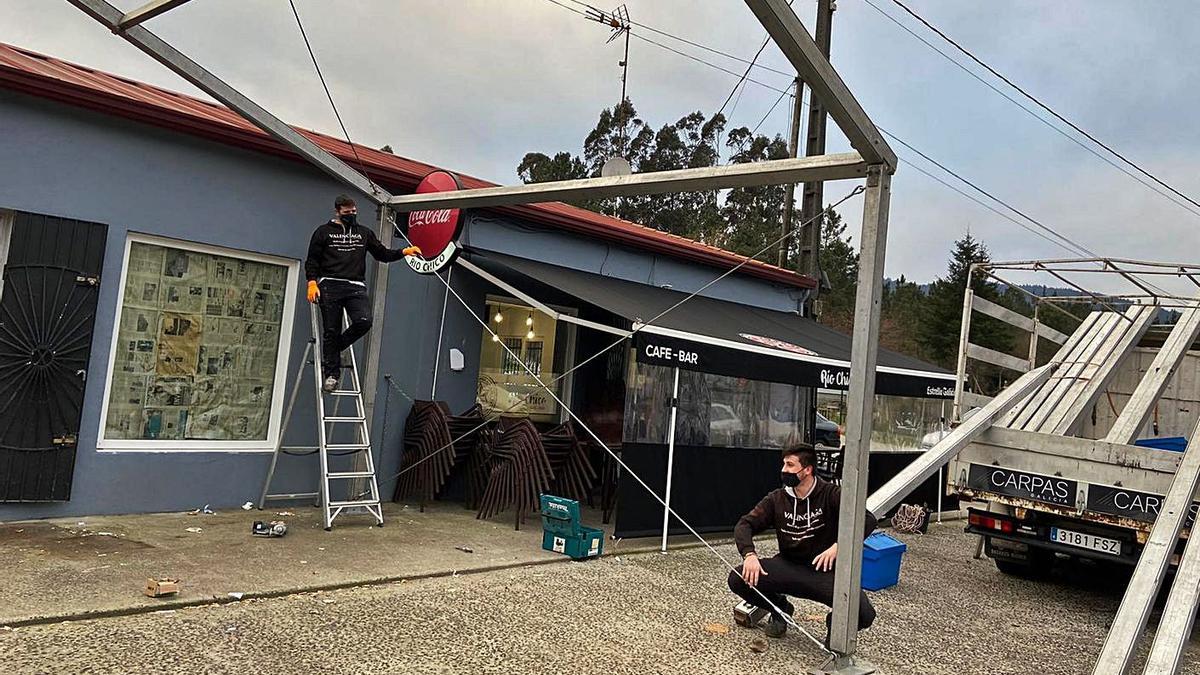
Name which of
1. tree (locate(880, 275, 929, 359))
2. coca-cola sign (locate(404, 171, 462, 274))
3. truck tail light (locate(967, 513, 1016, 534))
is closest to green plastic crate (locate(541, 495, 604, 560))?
coca-cola sign (locate(404, 171, 462, 274))

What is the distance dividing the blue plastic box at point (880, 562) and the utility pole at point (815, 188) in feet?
25.3

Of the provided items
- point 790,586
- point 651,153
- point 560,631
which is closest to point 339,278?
point 560,631

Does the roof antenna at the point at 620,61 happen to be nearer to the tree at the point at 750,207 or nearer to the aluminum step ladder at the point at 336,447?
the aluminum step ladder at the point at 336,447

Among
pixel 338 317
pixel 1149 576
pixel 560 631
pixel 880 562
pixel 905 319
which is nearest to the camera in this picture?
pixel 1149 576

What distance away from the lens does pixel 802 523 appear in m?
4.58

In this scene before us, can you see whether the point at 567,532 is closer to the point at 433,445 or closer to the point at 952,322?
the point at 433,445

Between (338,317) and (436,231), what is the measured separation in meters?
1.34

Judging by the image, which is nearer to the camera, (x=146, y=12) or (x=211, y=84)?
(x=146, y=12)

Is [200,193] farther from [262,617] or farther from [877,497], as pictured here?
[877,497]

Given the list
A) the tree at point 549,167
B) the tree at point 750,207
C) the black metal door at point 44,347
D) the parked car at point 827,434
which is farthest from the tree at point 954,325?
the black metal door at point 44,347

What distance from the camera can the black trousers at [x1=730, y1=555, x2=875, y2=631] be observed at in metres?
4.38

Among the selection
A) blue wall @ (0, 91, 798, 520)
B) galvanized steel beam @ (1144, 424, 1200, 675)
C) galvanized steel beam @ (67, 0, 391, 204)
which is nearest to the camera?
galvanized steel beam @ (1144, 424, 1200, 675)

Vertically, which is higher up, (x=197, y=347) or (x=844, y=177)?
(x=844, y=177)

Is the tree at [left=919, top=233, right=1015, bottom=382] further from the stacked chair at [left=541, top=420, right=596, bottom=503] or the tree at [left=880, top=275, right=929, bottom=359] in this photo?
the stacked chair at [left=541, top=420, right=596, bottom=503]
